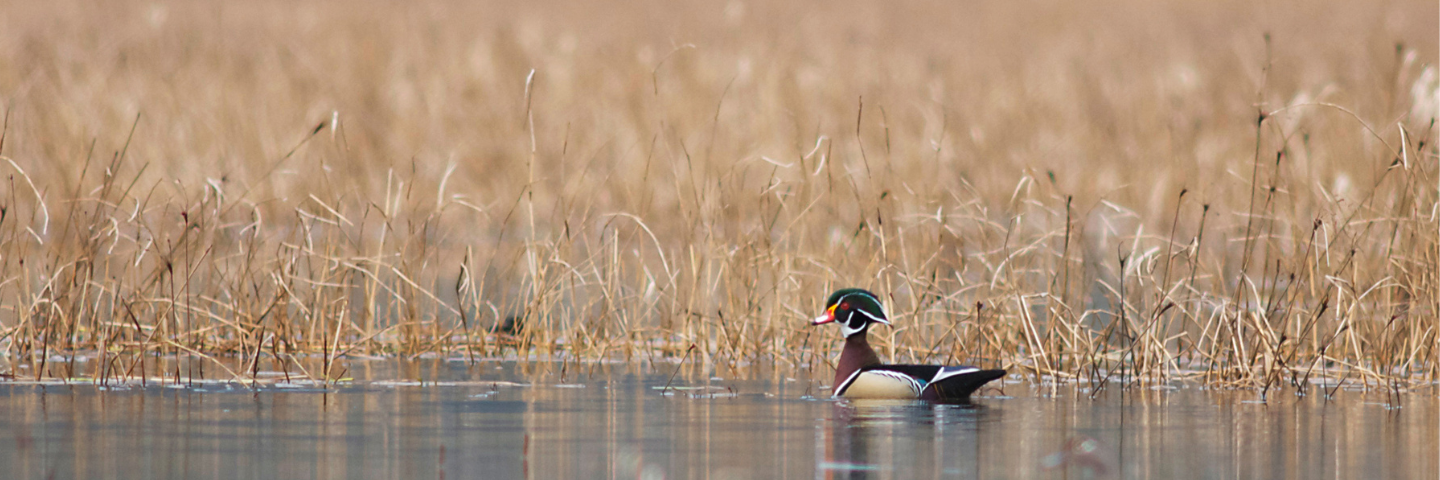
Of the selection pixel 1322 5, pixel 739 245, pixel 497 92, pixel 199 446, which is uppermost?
pixel 1322 5

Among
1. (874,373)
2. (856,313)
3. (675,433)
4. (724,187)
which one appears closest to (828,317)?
(856,313)

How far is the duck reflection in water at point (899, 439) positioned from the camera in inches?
259

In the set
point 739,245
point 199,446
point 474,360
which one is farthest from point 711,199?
point 199,446

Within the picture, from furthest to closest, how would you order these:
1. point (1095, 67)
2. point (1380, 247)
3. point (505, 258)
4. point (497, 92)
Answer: point (1095, 67) < point (497, 92) < point (505, 258) < point (1380, 247)

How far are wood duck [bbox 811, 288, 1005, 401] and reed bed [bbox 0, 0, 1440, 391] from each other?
785mm

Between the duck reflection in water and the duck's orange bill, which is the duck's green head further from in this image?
the duck reflection in water

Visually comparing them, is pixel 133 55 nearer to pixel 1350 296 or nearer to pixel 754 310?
pixel 754 310

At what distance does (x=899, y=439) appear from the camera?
24.3ft

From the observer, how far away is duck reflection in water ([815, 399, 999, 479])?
658 cm

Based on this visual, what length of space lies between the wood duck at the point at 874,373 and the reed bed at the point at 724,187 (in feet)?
2.58

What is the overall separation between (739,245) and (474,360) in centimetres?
165

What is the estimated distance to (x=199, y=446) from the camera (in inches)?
277

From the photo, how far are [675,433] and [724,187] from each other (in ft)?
27.7

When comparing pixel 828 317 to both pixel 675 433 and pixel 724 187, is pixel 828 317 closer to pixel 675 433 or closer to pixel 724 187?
pixel 675 433
